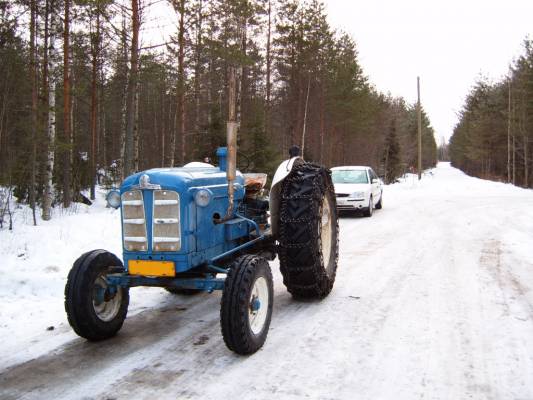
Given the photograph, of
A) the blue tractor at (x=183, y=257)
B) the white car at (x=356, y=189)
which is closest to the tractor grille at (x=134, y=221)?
the blue tractor at (x=183, y=257)

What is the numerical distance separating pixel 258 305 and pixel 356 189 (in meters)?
10.1

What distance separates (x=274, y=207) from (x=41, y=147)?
27.4 feet

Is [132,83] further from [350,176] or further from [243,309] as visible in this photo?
Answer: [243,309]

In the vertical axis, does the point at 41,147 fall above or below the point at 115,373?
above

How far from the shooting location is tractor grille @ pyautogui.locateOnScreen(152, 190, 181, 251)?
408cm

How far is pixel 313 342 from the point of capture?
421cm

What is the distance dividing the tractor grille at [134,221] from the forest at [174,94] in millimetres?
1738

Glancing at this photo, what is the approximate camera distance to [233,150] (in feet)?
13.6

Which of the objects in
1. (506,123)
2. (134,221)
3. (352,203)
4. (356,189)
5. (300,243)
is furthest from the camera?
(506,123)

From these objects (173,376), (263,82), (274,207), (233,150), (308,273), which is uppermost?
(263,82)

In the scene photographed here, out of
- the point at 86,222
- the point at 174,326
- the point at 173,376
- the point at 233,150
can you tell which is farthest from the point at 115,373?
the point at 86,222

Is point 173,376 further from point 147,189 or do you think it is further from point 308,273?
point 308,273

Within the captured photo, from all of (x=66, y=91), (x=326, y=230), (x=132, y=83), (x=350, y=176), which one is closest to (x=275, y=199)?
(x=326, y=230)

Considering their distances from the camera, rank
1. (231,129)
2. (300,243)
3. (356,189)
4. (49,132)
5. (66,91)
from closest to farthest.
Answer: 1. (231,129)
2. (300,243)
3. (49,132)
4. (356,189)
5. (66,91)
